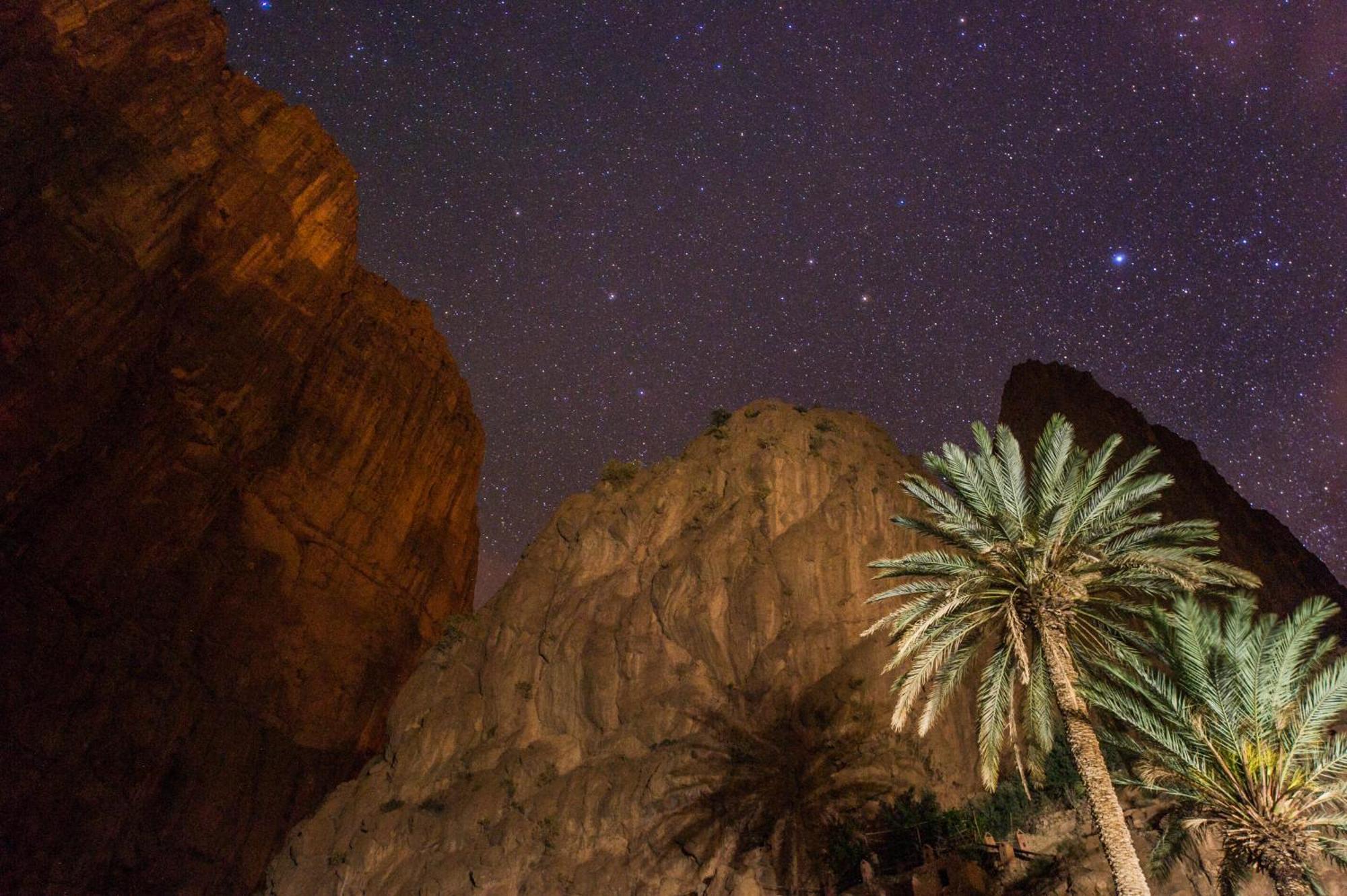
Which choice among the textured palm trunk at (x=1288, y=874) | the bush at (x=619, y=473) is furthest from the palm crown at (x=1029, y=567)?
the bush at (x=619, y=473)

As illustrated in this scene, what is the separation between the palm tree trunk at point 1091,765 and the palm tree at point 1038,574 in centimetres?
4

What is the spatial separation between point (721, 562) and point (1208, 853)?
19639 millimetres

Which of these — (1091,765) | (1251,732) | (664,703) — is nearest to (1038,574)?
(1091,765)

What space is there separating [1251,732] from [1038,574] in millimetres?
4729

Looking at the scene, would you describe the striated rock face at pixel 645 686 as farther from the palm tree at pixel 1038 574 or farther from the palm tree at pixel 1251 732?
the palm tree at pixel 1251 732

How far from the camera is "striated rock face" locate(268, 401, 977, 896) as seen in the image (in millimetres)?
27109

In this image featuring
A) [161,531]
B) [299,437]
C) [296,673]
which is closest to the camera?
[161,531]

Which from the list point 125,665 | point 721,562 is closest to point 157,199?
point 125,665

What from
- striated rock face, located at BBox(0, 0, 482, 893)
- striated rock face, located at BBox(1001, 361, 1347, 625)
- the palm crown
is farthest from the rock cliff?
striated rock face, located at BBox(1001, 361, 1347, 625)

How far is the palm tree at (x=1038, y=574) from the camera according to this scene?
16047 millimetres

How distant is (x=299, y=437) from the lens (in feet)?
184

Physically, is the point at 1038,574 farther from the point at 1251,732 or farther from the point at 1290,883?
the point at 1290,883

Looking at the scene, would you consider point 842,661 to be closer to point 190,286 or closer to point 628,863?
point 628,863

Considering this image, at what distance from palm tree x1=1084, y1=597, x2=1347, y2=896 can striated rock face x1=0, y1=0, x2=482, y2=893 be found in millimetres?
46859
